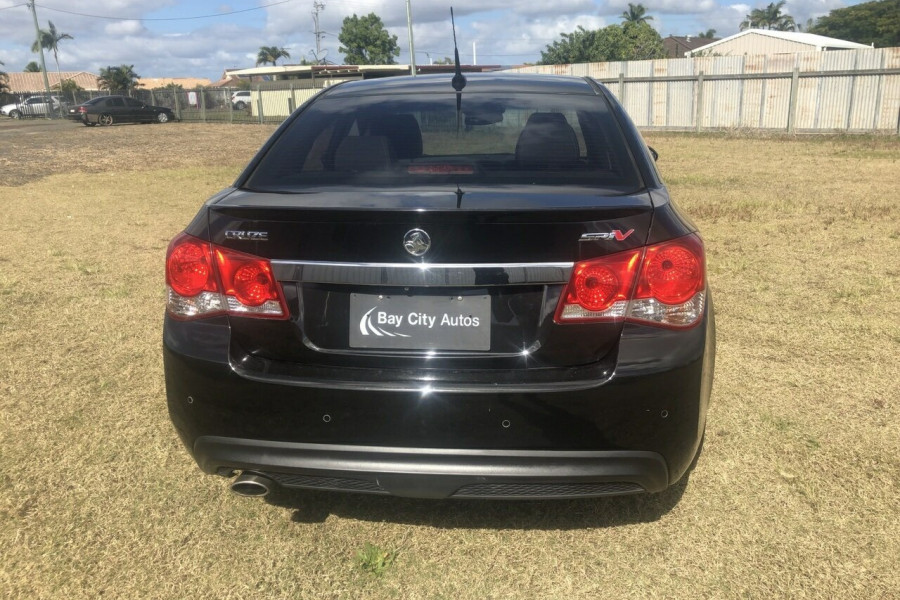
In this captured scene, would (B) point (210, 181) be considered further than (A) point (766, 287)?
Yes

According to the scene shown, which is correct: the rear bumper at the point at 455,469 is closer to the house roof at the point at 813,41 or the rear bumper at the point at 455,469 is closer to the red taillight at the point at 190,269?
the red taillight at the point at 190,269

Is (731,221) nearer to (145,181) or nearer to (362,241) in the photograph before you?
(362,241)

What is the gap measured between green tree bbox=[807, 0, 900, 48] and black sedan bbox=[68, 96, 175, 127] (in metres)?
66.5

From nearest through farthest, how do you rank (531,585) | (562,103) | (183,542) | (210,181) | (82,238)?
(531,585)
(183,542)
(562,103)
(82,238)
(210,181)

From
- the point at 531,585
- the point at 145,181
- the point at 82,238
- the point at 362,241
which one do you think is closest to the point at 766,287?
the point at 531,585

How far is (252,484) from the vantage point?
238 centimetres

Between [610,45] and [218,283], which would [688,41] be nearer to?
[610,45]

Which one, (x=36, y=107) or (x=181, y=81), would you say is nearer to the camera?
(x=36, y=107)

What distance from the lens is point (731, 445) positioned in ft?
10.6

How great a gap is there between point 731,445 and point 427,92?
194 centimetres

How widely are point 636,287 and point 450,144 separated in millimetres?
1247

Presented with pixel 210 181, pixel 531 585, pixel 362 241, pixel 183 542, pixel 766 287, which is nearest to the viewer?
pixel 362 241

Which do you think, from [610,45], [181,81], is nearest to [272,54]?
[181,81]

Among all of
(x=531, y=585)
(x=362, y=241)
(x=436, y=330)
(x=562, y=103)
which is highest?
(x=562, y=103)
